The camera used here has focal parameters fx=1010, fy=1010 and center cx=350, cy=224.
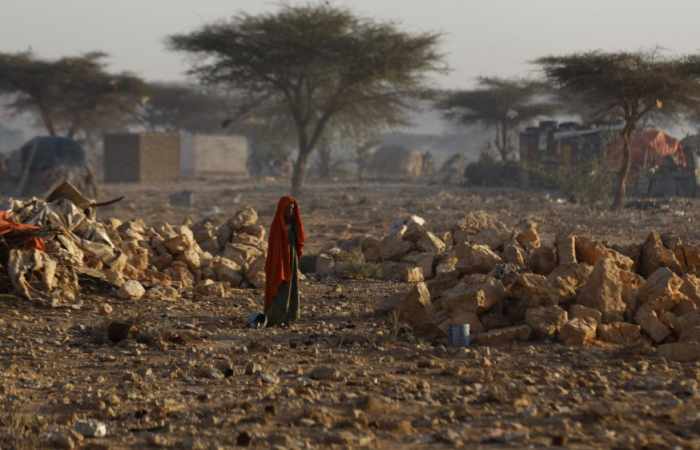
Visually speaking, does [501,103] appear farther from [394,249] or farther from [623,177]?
[394,249]

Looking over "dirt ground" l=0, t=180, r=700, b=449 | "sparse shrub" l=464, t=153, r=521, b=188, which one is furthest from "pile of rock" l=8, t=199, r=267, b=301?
"sparse shrub" l=464, t=153, r=521, b=188

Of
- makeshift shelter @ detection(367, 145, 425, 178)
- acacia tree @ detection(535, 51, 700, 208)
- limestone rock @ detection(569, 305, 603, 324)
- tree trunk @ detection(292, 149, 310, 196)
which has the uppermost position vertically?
acacia tree @ detection(535, 51, 700, 208)

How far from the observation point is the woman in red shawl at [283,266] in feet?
24.7

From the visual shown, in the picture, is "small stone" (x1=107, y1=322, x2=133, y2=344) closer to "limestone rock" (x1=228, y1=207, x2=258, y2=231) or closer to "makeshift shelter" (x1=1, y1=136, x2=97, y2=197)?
"limestone rock" (x1=228, y1=207, x2=258, y2=231)

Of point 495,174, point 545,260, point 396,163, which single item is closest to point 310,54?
point 495,174

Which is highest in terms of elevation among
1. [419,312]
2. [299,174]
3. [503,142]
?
[503,142]

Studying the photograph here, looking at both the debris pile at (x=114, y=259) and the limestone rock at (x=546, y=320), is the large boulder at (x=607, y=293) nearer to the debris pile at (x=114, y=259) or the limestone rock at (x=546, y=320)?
the limestone rock at (x=546, y=320)

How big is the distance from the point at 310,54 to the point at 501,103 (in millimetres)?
13470

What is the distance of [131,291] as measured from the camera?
28.2ft

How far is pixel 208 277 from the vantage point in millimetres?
9773

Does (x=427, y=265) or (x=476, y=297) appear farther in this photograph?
(x=427, y=265)

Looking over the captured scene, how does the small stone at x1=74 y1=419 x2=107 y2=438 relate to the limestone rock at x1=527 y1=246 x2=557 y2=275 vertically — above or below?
below

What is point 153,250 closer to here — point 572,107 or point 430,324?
point 430,324

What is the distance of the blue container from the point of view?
6707mm
